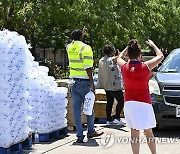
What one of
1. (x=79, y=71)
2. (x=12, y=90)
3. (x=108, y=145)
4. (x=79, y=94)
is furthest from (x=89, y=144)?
(x=12, y=90)

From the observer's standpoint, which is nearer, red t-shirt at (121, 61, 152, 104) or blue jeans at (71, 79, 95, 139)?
red t-shirt at (121, 61, 152, 104)

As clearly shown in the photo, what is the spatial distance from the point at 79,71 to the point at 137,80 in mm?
2007

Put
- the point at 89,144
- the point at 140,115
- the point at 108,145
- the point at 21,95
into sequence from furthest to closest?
1. the point at 89,144
2. the point at 108,145
3. the point at 21,95
4. the point at 140,115

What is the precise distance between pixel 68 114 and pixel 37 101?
4.88ft

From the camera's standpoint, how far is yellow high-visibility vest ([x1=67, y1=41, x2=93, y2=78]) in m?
7.73

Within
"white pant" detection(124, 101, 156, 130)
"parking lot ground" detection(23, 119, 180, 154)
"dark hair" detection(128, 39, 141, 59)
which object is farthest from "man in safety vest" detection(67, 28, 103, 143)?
"white pant" detection(124, 101, 156, 130)

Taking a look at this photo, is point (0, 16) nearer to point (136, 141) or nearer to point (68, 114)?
point (68, 114)

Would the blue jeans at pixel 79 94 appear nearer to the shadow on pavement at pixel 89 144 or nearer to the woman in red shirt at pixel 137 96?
the shadow on pavement at pixel 89 144

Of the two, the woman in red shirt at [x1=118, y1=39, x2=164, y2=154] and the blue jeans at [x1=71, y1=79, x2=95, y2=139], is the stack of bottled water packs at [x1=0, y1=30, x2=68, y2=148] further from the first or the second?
the woman in red shirt at [x1=118, y1=39, x2=164, y2=154]

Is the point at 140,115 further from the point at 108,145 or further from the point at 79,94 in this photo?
the point at 79,94

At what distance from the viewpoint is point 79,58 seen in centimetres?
778

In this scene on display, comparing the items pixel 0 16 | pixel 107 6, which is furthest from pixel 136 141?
pixel 0 16

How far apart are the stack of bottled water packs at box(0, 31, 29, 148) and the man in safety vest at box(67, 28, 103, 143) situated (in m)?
1.15

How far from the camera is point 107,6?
695 inches
